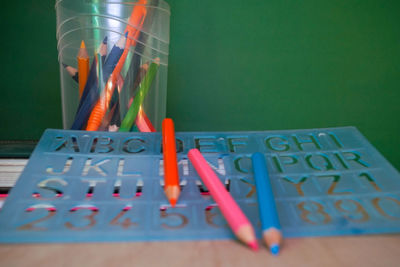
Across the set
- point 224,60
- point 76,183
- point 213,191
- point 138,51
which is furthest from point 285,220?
point 224,60

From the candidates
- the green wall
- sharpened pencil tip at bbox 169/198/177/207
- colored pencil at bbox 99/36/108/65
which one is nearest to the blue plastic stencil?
sharpened pencil tip at bbox 169/198/177/207

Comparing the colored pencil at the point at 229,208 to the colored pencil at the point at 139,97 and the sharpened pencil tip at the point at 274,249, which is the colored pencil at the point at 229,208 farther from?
the colored pencil at the point at 139,97

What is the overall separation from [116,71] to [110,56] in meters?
0.02

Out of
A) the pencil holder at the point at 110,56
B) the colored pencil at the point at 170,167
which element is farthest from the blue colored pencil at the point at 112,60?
the colored pencil at the point at 170,167

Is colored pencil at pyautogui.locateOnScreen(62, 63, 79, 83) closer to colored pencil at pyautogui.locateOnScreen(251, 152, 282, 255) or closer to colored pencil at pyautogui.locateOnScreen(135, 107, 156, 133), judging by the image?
colored pencil at pyautogui.locateOnScreen(135, 107, 156, 133)

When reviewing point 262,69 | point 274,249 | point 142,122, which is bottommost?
point 274,249

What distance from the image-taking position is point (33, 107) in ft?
2.15

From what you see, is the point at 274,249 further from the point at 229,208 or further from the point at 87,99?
the point at 87,99

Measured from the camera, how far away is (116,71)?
46 centimetres

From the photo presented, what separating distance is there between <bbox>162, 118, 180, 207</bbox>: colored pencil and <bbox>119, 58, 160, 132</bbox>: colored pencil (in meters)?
0.07

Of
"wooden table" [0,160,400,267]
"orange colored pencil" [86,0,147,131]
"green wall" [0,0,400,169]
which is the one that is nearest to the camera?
"wooden table" [0,160,400,267]

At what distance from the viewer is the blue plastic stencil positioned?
28 cm

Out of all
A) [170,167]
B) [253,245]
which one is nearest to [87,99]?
[170,167]

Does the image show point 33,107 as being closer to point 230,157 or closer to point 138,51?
point 138,51
